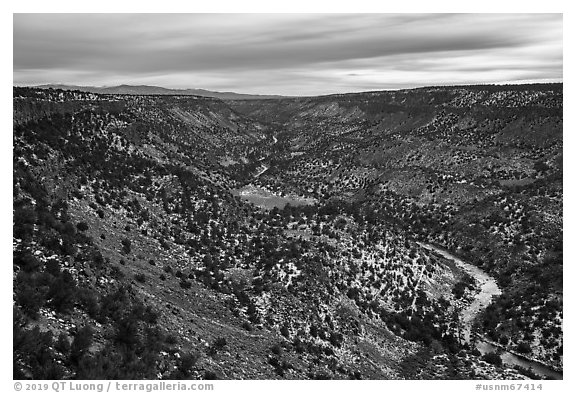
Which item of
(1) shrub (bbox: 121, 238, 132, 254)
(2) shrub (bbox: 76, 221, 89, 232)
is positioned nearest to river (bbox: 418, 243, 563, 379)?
(1) shrub (bbox: 121, 238, 132, 254)

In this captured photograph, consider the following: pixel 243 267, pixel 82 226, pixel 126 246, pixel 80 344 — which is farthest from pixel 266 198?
pixel 80 344

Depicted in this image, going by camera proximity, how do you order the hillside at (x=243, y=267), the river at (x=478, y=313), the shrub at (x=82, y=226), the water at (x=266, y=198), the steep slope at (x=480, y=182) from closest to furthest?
the hillside at (x=243, y=267)
the shrub at (x=82, y=226)
the river at (x=478, y=313)
the steep slope at (x=480, y=182)
the water at (x=266, y=198)

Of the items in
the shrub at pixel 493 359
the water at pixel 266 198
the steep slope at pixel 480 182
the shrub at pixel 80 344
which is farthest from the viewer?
the water at pixel 266 198

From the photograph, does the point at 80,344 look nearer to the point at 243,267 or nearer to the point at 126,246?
the point at 126,246

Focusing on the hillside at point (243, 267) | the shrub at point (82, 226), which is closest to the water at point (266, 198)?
the hillside at point (243, 267)

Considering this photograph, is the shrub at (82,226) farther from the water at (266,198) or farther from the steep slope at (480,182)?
the water at (266,198)

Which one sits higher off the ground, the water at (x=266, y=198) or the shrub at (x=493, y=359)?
the water at (x=266, y=198)

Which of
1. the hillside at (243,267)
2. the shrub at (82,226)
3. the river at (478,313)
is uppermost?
the shrub at (82,226)
